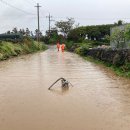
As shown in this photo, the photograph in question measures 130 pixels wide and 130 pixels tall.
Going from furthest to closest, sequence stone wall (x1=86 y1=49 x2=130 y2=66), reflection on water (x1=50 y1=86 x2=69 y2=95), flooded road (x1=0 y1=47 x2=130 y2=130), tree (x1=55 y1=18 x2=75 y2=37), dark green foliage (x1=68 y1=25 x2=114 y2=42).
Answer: tree (x1=55 y1=18 x2=75 y2=37) < dark green foliage (x1=68 y1=25 x2=114 y2=42) < stone wall (x1=86 y1=49 x2=130 y2=66) < reflection on water (x1=50 y1=86 x2=69 y2=95) < flooded road (x1=0 y1=47 x2=130 y2=130)

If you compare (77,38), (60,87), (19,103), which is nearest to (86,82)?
(60,87)

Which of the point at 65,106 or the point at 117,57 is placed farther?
the point at 117,57

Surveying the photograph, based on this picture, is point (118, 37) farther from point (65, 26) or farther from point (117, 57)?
point (65, 26)

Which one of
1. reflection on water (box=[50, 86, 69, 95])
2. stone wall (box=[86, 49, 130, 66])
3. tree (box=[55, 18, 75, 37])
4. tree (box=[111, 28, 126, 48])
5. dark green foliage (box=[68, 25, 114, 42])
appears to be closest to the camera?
reflection on water (box=[50, 86, 69, 95])

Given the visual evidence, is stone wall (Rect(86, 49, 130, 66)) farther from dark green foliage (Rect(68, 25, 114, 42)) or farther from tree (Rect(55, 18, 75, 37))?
tree (Rect(55, 18, 75, 37))

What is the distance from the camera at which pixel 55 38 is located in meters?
110

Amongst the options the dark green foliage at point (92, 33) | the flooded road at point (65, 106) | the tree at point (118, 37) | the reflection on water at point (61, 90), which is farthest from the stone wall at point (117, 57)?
the dark green foliage at point (92, 33)

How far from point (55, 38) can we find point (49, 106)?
9944 centimetres

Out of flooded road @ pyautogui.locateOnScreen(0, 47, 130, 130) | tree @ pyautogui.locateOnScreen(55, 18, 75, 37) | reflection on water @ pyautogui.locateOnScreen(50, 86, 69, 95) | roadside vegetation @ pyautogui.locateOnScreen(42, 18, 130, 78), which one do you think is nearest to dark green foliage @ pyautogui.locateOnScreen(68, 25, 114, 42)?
roadside vegetation @ pyautogui.locateOnScreen(42, 18, 130, 78)

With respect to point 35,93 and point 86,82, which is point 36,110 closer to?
point 35,93

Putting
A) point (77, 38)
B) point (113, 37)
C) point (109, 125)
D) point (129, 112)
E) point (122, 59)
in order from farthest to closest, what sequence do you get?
point (77, 38) → point (113, 37) → point (122, 59) → point (129, 112) → point (109, 125)

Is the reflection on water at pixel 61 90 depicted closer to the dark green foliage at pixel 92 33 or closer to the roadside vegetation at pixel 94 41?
the roadside vegetation at pixel 94 41

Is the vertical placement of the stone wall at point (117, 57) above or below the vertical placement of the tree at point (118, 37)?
below

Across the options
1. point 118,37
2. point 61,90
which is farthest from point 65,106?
point 118,37
